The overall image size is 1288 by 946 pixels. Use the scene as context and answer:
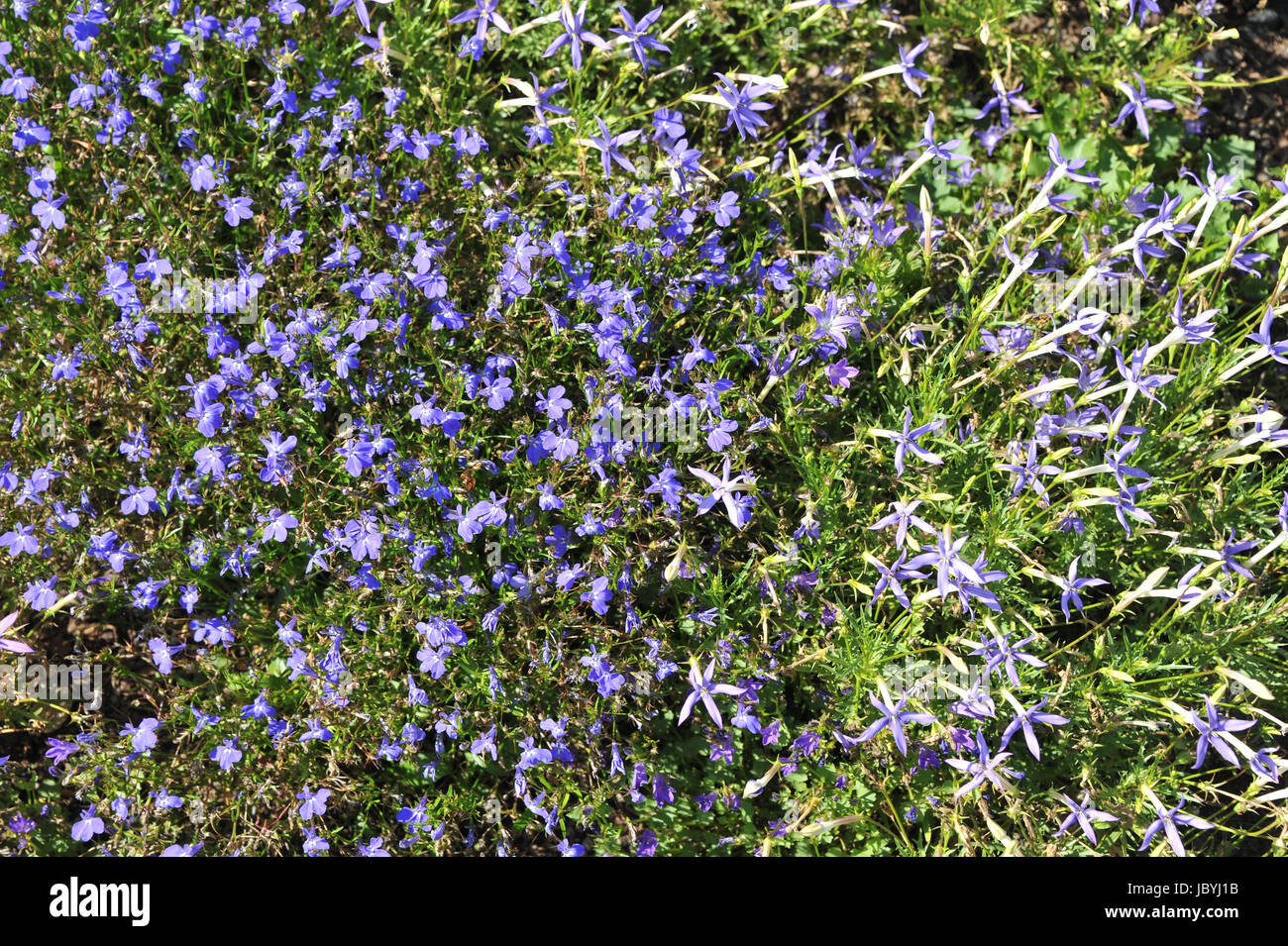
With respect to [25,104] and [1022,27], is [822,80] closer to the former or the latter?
[1022,27]

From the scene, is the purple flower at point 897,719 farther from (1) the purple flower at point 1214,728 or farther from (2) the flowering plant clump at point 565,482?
(1) the purple flower at point 1214,728

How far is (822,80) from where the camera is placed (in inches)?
177

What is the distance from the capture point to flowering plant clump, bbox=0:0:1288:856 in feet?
11.2

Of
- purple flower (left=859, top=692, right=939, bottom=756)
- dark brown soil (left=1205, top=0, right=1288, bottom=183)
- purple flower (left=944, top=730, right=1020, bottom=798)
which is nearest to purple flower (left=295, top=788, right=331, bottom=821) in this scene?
purple flower (left=859, top=692, right=939, bottom=756)

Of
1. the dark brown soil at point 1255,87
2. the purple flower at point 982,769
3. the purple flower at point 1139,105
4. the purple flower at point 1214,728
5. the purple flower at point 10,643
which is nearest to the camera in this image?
the purple flower at point 1214,728

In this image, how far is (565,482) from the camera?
367 centimetres

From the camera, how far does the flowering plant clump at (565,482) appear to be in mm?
3400

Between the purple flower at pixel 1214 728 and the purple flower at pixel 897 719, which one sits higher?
the purple flower at pixel 897 719

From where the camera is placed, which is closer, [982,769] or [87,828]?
[982,769]

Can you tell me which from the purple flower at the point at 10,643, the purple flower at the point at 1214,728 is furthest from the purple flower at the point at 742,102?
the purple flower at the point at 10,643

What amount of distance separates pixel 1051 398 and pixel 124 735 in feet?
11.1

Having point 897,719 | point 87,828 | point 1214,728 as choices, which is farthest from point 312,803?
point 1214,728

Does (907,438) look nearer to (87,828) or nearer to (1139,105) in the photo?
(1139,105)

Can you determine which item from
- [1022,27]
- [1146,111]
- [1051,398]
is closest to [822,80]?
[1022,27]
